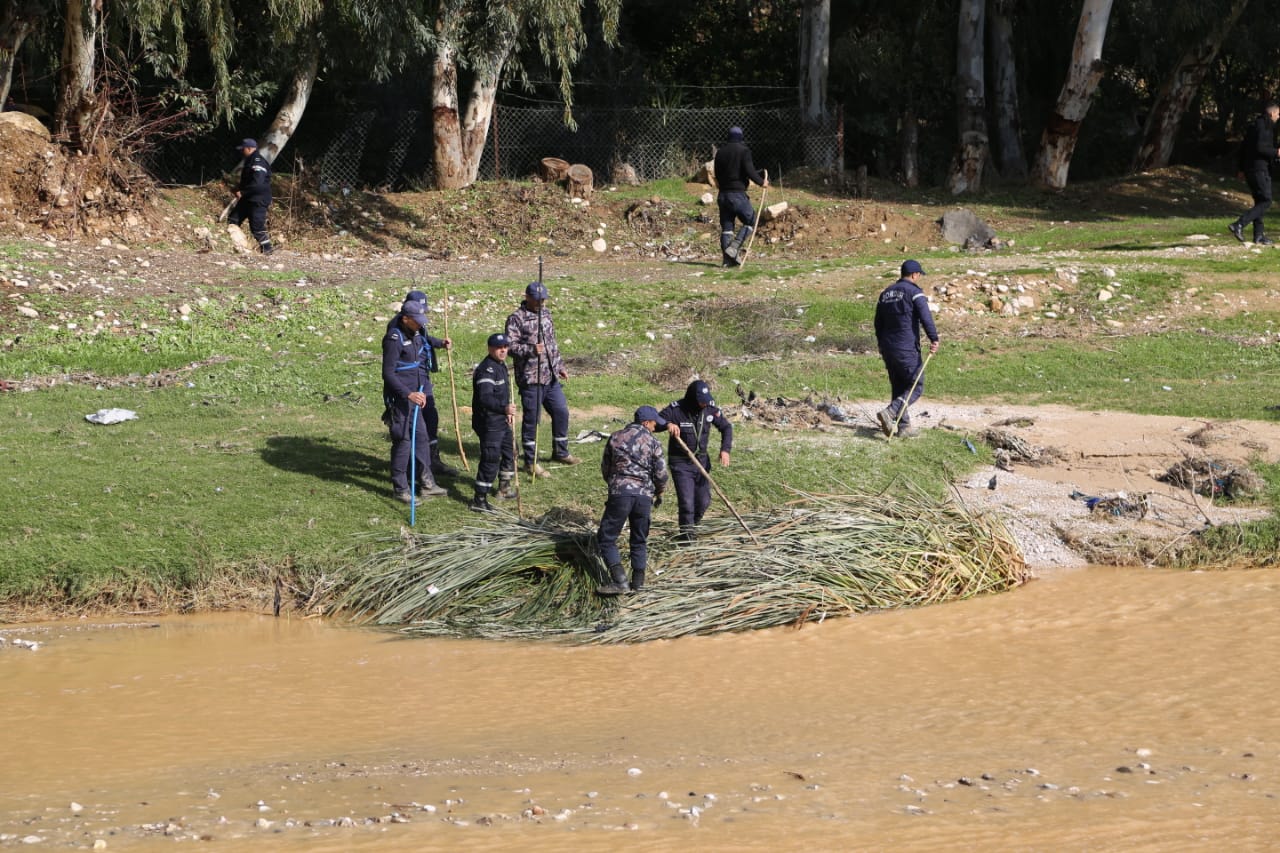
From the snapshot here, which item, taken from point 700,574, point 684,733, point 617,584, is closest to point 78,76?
point 617,584

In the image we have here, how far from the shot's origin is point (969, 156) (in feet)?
87.8

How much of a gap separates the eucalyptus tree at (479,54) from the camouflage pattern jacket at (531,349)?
9.43m

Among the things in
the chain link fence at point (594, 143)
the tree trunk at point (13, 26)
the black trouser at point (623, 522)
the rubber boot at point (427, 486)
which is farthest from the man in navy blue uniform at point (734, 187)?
the black trouser at point (623, 522)

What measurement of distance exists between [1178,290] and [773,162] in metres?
10.6

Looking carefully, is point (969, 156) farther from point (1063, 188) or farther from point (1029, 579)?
point (1029, 579)

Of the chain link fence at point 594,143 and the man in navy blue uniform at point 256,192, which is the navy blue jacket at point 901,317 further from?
the chain link fence at point 594,143

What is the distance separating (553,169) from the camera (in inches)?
1019

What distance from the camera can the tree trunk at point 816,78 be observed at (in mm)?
26781

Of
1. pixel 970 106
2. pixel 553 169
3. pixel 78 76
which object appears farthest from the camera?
pixel 970 106

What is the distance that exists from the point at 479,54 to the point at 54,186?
22.9 feet

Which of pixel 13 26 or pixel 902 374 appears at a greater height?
pixel 13 26

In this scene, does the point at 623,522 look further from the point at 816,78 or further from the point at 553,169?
the point at 816,78

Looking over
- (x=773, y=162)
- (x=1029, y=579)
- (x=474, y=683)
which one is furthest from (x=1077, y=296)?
(x=474, y=683)

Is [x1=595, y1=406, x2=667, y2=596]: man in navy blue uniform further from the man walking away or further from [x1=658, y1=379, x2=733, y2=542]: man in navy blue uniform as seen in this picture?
the man walking away
